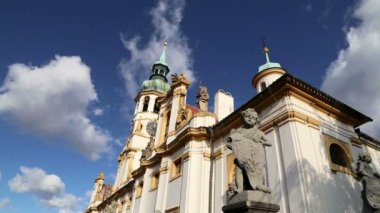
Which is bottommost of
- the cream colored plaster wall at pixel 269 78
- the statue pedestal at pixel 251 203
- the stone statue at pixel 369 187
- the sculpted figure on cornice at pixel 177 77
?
the statue pedestal at pixel 251 203

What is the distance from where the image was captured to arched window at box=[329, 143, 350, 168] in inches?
498

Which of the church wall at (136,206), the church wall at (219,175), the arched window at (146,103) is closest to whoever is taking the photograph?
the church wall at (219,175)

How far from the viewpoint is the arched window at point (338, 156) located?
41.5ft

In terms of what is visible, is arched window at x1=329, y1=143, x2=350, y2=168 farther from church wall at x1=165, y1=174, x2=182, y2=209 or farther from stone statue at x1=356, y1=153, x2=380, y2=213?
church wall at x1=165, y1=174, x2=182, y2=209

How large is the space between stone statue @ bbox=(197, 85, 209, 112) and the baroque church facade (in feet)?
0.26

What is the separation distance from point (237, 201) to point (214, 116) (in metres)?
12.6

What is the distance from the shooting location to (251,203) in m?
4.83

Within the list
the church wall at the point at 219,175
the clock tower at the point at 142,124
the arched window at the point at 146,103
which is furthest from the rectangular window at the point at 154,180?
the arched window at the point at 146,103

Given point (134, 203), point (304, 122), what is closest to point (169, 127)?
point (134, 203)

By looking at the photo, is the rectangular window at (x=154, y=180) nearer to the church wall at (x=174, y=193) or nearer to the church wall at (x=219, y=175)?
the church wall at (x=174, y=193)

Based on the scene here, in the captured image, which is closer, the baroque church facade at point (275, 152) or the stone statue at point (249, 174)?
the stone statue at point (249, 174)

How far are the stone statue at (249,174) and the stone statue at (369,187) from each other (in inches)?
226

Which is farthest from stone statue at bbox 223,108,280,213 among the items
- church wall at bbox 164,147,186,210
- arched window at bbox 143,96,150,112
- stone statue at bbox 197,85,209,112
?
arched window at bbox 143,96,150,112

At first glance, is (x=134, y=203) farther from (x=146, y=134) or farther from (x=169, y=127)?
(x=146, y=134)
